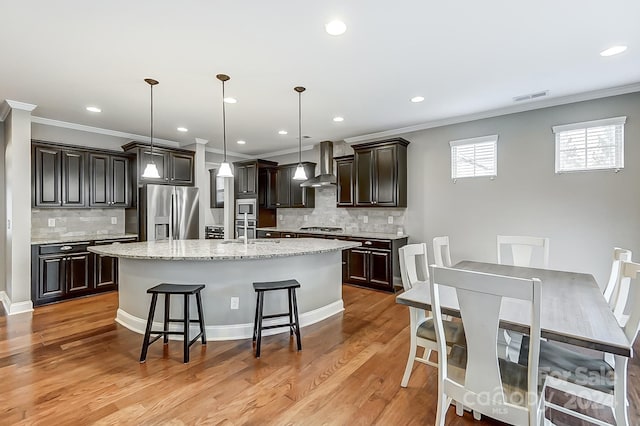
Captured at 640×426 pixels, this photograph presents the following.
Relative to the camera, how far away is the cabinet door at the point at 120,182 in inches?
202

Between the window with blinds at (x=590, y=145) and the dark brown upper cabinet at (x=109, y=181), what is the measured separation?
650cm

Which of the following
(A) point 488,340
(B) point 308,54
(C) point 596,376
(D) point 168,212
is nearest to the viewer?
(A) point 488,340

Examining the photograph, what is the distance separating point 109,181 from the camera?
5.10 metres

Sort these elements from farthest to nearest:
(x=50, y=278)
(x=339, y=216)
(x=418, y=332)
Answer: (x=339, y=216) < (x=50, y=278) < (x=418, y=332)

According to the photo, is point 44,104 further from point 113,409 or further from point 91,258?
point 113,409

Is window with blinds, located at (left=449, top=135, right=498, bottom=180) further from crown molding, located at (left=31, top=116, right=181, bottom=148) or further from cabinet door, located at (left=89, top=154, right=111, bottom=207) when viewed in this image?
cabinet door, located at (left=89, top=154, right=111, bottom=207)

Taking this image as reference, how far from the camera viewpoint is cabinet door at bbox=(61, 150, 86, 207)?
462cm

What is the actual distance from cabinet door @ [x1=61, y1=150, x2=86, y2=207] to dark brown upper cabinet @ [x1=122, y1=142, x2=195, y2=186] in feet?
2.40

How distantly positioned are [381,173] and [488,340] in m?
3.94

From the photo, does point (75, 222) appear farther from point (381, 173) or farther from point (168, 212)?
point (381, 173)

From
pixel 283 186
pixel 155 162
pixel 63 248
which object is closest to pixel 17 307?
pixel 63 248

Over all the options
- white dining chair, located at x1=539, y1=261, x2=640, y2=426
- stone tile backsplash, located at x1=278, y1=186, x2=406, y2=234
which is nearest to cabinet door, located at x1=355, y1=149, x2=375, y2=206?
stone tile backsplash, located at x1=278, y1=186, x2=406, y2=234

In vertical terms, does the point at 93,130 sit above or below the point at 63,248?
above

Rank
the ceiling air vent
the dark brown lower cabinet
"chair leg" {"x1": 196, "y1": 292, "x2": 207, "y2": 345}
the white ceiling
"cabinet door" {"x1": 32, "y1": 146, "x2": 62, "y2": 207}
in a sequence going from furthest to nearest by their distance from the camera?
"cabinet door" {"x1": 32, "y1": 146, "x2": 62, "y2": 207} → the dark brown lower cabinet → the ceiling air vent → "chair leg" {"x1": 196, "y1": 292, "x2": 207, "y2": 345} → the white ceiling
